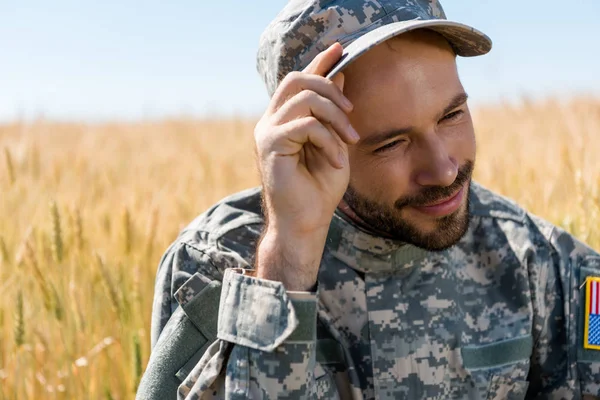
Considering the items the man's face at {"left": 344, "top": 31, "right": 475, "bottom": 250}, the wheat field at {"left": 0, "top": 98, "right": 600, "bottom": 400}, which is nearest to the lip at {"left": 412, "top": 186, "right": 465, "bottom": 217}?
the man's face at {"left": 344, "top": 31, "right": 475, "bottom": 250}

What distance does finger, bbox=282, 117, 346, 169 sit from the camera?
1402 mm

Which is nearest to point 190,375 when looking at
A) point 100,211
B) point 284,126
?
point 284,126

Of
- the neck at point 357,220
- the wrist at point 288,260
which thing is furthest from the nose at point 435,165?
the wrist at point 288,260

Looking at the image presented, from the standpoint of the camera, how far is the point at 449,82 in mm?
1637

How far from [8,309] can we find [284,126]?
4.66 ft

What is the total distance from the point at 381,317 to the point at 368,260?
0.43 feet

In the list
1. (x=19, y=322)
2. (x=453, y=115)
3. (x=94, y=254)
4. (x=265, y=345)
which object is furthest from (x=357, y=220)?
(x=19, y=322)

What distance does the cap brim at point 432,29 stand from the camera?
57.9 inches

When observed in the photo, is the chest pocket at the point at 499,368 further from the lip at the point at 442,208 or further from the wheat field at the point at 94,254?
the wheat field at the point at 94,254

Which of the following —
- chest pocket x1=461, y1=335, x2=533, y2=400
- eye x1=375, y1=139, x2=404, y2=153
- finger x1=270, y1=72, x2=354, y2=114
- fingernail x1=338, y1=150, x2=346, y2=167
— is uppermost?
finger x1=270, y1=72, x2=354, y2=114

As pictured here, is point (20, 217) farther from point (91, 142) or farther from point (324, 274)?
point (91, 142)

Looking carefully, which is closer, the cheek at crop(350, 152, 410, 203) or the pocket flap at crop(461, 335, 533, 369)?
the cheek at crop(350, 152, 410, 203)

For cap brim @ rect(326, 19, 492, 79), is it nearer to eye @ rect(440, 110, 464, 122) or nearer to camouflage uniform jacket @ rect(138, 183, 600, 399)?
eye @ rect(440, 110, 464, 122)

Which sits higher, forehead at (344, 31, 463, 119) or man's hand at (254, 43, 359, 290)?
forehead at (344, 31, 463, 119)
